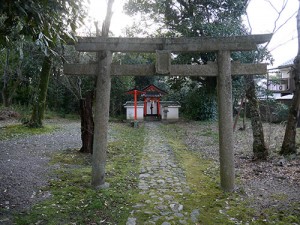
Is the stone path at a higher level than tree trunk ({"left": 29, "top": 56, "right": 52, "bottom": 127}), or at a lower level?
lower

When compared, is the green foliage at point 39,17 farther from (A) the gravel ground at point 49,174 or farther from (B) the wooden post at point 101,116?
(A) the gravel ground at point 49,174

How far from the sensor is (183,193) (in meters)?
5.76

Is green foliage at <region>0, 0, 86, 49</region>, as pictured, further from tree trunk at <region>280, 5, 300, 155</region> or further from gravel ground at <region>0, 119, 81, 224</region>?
tree trunk at <region>280, 5, 300, 155</region>

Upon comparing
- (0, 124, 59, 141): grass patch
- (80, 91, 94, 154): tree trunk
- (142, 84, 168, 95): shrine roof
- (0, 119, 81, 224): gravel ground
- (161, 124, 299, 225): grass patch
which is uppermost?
(142, 84, 168, 95): shrine roof

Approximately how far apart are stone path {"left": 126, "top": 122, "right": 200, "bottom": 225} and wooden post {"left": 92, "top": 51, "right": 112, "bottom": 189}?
3.34 feet

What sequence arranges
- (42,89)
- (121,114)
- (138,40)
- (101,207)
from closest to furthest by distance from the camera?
(101,207) < (138,40) < (42,89) < (121,114)

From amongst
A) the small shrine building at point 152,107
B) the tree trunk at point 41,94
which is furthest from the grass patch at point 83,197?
the small shrine building at point 152,107

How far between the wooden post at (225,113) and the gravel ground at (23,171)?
3638mm

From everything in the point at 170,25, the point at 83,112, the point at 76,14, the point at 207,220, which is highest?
the point at 170,25

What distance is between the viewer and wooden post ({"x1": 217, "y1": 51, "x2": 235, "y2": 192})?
5691 millimetres

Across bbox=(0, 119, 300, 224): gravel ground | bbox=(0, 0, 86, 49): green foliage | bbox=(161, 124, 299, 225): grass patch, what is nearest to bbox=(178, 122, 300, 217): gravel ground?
bbox=(0, 119, 300, 224): gravel ground

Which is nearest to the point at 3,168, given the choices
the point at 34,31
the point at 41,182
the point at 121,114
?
the point at 41,182

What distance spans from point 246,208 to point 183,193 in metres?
1.30

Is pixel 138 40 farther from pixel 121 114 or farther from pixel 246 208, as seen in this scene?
pixel 121 114
